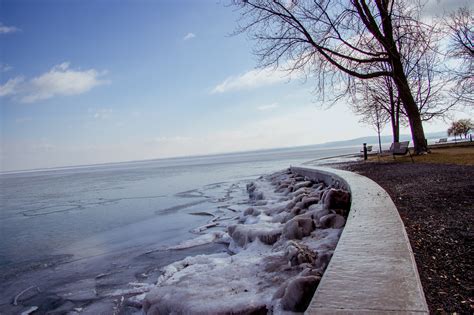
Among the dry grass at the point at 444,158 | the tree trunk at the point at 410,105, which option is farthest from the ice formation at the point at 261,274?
the tree trunk at the point at 410,105

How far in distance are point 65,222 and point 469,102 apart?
28.0 metres

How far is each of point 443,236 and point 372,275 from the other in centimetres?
186

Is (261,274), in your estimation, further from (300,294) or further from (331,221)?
(331,221)

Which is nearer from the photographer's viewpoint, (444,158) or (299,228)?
(299,228)

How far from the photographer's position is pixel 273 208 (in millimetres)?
8062

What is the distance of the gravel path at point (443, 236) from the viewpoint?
229 centimetres

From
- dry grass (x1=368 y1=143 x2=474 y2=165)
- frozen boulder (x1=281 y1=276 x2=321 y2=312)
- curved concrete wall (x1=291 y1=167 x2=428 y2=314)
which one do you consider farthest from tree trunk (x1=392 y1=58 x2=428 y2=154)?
frozen boulder (x1=281 y1=276 x2=321 y2=312)

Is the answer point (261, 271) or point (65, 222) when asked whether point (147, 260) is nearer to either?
point (261, 271)

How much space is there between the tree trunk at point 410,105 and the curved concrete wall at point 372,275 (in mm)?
12932

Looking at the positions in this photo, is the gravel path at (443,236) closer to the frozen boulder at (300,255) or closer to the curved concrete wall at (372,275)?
the curved concrete wall at (372,275)

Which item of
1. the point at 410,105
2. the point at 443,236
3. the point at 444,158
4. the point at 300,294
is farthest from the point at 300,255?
the point at 410,105

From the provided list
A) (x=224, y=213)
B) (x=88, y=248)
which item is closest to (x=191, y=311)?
(x=88, y=248)

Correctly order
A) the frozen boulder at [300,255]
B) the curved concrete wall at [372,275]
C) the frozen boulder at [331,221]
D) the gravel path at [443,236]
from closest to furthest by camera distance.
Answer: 1. the curved concrete wall at [372,275]
2. the gravel path at [443,236]
3. the frozen boulder at [300,255]
4. the frozen boulder at [331,221]

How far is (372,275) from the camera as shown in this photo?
216cm
